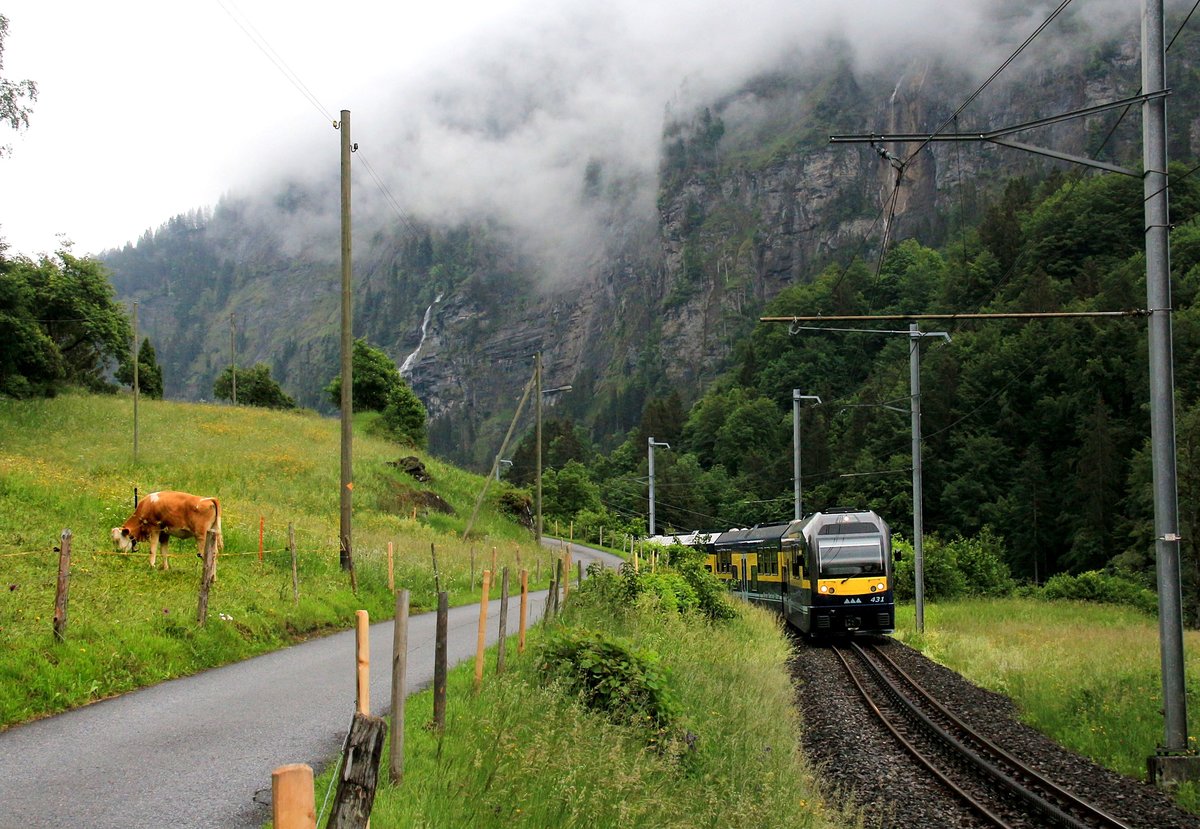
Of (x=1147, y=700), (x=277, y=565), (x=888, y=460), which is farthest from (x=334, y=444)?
(x=1147, y=700)

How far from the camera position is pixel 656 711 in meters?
11.5

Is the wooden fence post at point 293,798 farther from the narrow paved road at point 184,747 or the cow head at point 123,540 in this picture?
the cow head at point 123,540

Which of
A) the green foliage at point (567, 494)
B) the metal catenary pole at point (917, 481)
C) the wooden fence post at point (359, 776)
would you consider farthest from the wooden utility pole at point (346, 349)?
the green foliage at point (567, 494)

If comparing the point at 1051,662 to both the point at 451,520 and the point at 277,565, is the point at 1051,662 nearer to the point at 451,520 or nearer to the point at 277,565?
the point at 277,565

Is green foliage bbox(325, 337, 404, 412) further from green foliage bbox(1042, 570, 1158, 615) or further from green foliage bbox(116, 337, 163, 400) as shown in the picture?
green foliage bbox(1042, 570, 1158, 615)

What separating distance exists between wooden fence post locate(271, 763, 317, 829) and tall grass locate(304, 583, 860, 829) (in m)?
3.10

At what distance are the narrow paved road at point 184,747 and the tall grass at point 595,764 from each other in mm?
768

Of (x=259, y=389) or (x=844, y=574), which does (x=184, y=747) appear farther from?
(x=259, y=389)

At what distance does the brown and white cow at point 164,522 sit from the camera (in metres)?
19.9

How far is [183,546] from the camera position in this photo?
23297mm

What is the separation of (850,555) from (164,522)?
55.2ft

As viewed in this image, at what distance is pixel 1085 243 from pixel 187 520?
9350 centimetres

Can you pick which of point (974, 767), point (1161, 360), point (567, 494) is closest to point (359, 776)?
point (974, 767)

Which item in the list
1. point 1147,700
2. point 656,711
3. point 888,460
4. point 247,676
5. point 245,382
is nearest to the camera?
point 656,711
